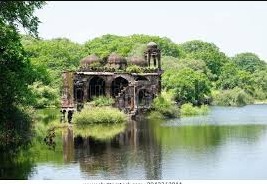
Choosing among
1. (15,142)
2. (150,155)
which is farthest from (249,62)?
(150,155)

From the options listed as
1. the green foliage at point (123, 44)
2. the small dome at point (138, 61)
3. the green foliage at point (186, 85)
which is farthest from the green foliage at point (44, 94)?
the green foliage at point (123, 44)

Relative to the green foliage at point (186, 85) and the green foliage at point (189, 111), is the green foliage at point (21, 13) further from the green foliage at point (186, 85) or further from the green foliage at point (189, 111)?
the green foliage at point (186, 85)

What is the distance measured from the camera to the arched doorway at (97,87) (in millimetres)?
62237

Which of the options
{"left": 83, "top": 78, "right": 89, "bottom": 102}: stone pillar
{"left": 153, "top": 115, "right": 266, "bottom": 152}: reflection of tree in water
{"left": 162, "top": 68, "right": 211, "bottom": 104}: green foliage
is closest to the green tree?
{"left": 153, "top": 115, "right": 266, "bottom": 152}: reflection of tree in water

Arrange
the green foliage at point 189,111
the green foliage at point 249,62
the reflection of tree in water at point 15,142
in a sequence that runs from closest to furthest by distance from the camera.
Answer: the reflection of tree in water at point 15,142
the green foliage at point 189,111
the green foliage at point 249,62

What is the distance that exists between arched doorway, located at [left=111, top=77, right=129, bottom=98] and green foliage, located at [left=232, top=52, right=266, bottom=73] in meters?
63.7

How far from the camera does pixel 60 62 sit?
8569 cm

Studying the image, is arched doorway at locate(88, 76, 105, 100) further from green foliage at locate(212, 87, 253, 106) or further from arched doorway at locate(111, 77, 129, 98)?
green foliage at locate(212, 87, 253, 106)

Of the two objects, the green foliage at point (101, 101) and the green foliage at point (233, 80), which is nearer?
the green foliage at point (101, 101)

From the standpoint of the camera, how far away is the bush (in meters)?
51.0

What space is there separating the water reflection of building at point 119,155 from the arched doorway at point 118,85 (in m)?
19.8

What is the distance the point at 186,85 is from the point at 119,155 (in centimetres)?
4116

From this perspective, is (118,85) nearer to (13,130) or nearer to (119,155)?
(13,130)

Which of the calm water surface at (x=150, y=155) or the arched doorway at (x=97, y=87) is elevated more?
the arched doorway at (x=97, y=87)
